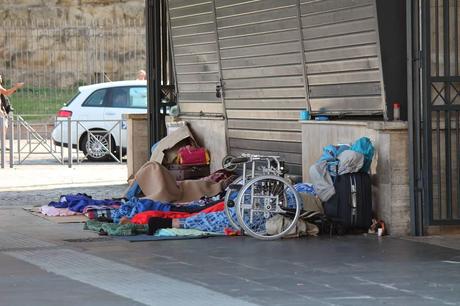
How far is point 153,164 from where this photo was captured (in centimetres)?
1428

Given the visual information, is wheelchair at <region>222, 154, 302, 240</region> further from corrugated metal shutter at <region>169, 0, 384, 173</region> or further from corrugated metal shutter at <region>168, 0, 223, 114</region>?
corrugated metal shutter at <region>168, 0, 223, 114</region>

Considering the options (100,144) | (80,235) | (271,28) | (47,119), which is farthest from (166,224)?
(47,119)

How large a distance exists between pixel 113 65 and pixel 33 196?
17.9m

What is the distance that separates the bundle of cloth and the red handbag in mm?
4095

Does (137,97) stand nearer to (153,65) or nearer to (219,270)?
(153,65)

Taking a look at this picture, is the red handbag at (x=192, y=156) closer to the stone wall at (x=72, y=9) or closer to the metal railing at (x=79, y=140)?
the metal railing at (x=79, y=140)

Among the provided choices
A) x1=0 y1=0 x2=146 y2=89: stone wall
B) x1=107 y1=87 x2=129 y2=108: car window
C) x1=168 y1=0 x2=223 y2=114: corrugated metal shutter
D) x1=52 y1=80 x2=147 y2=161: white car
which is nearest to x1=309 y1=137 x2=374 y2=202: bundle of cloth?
x1=168 y1=0 x2=223 y2=114: corrugated metal shutter

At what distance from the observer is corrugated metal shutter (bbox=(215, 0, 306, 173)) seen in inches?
533

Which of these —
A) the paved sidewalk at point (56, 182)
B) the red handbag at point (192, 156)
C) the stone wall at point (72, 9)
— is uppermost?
the stone wall at point (72, 9)

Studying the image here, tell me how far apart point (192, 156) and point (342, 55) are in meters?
3.91

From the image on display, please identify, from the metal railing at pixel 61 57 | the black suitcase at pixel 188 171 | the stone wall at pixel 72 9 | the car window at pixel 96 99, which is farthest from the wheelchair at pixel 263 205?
the stone wall at pixel 72 9

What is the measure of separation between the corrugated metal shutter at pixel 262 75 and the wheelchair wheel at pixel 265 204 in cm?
231

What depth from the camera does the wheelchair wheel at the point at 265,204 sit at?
11188mm

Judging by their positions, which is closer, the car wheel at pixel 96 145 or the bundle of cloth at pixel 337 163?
the bundle of cloth at pixel 337 163
